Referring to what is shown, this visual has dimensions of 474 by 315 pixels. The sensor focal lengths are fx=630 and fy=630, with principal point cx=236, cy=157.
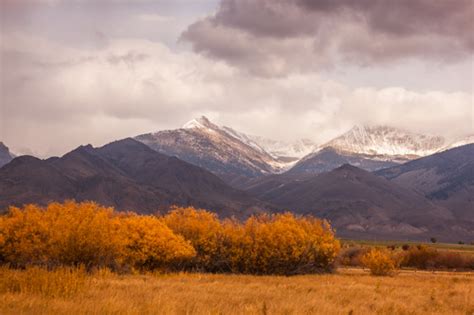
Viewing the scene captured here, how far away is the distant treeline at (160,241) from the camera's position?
4044 centimetres

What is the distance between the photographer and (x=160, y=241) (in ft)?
149

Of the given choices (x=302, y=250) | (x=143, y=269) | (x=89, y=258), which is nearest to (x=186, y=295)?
(x=89, y=258)

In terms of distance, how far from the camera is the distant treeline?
40.4 meters

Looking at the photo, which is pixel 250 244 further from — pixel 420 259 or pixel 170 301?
pixel 420 259

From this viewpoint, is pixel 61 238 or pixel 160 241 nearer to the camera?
pixel 61 238

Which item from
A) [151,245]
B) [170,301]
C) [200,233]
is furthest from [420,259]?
[170,301]

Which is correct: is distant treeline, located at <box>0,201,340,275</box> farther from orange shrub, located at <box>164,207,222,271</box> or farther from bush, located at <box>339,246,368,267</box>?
bush, located at <box>339,246,368,267</box>

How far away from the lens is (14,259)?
138 ft

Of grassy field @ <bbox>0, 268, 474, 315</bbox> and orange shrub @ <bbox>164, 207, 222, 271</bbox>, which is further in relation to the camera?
orange shrub @ <bbox>164, 207, 222, 271</bbox>

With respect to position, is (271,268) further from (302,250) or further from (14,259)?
(14,259)

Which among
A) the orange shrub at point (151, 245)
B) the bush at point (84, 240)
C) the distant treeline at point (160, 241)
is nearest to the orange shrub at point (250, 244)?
the distant treeline at point (160, 241)

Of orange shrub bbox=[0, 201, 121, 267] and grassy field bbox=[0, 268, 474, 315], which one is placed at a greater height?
orange shrub bbox=[0, 201, 121, 267]

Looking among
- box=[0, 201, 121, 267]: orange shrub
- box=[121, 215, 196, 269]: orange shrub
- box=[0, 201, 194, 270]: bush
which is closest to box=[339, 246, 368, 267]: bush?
box=[121, 215, 196, 269]: orange shrub

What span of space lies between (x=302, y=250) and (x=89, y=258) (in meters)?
18.6
